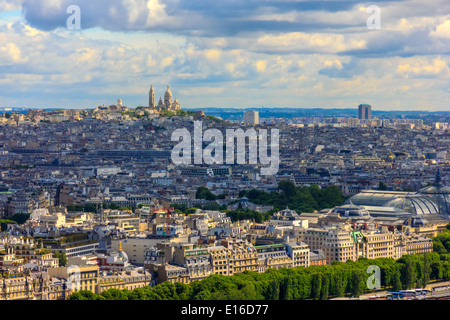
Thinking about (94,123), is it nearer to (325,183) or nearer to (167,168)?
(167,168)

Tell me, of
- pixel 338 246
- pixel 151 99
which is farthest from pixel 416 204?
pixel 151 99

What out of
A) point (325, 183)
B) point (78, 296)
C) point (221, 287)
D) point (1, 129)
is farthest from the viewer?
point (1, 129)

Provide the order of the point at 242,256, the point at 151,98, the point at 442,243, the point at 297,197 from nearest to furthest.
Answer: the point at 242,256
the point at 442,243
the point at 297,197
the point at 151,98

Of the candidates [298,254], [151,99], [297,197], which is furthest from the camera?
[151,99]

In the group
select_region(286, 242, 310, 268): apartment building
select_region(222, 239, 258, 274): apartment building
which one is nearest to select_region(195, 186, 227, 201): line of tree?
select_region(286, 242, 310, 268): apartment building

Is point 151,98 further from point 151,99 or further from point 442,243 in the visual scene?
point 442,243

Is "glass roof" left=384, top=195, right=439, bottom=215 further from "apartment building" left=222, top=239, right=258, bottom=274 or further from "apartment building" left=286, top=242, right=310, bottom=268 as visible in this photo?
"apartment building" left=222, top=239, right=258, bottom=274

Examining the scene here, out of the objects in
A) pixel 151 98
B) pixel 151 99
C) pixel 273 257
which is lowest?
pixel 273 257
